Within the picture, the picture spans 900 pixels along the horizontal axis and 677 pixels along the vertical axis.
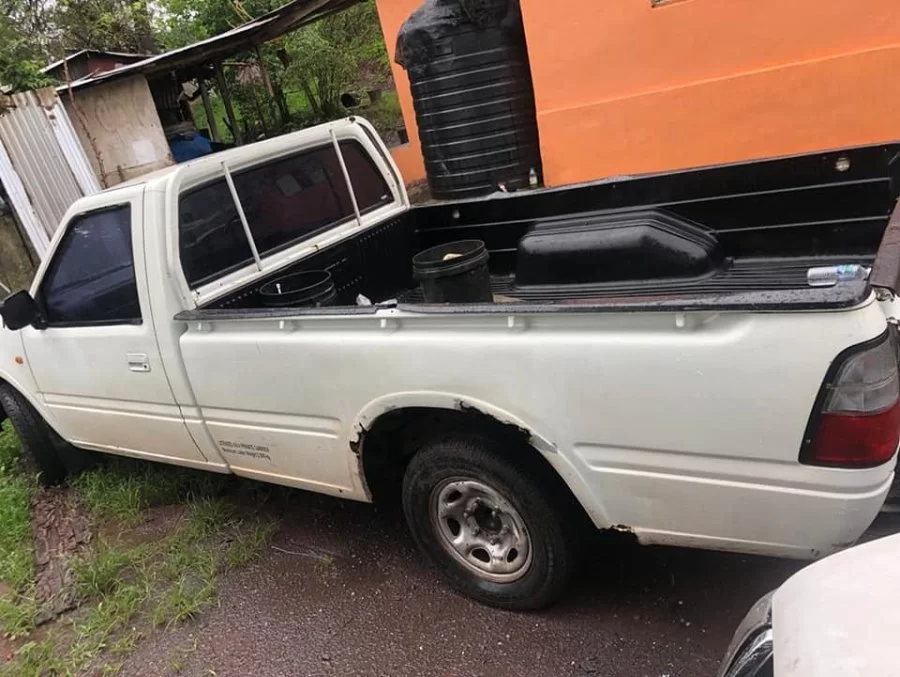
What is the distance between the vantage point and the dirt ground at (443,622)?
104 inches

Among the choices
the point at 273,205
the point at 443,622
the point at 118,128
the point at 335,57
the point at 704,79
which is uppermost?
the point at 335,57

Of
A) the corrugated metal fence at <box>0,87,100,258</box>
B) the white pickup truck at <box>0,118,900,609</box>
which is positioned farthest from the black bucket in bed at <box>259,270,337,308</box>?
the corrugated metal fence at <box>0,87,100,258</box>

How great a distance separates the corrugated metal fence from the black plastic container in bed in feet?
23.3

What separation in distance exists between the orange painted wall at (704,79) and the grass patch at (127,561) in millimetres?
4552

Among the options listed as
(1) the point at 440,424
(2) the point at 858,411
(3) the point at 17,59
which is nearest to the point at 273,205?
(1) the point at 440,424

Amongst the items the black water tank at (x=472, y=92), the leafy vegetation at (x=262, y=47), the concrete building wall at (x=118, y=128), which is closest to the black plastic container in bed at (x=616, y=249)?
the black water tank at (x=472, y=92)

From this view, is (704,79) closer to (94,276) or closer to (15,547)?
(94,276)

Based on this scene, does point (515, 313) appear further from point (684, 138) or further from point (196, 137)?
point (196, 137)

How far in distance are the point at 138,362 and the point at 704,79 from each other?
16.7 ft

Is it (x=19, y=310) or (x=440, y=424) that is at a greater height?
(x=19, y=310)

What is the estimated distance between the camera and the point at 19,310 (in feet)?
12.3

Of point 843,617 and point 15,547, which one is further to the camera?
point 15,547

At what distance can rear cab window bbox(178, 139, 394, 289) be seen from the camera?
11.0ft

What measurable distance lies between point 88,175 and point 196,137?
2637 mm
